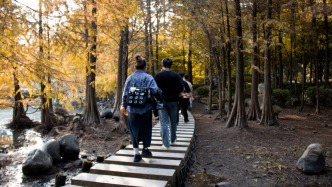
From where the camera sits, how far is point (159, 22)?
17.3 meters

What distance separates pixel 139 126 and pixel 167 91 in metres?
1.28

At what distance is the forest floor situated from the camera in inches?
223

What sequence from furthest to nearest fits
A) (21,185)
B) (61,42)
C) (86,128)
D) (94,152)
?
(86,128)
(94,152)
(21,185)
(61,42)

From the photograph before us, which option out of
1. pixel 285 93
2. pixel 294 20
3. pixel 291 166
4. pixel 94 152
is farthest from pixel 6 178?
pixel 285 93

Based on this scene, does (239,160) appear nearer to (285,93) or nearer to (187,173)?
(187,173)

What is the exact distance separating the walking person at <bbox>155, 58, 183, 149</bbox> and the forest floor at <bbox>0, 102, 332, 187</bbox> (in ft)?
4.15

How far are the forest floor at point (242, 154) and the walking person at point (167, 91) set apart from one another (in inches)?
49.8

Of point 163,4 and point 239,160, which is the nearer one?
point 239,160

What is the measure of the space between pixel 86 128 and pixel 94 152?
3458mm

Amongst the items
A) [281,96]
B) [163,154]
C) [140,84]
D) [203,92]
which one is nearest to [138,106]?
[140,84]

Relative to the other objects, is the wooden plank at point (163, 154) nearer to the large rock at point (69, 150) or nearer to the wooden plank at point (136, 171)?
the wooden plank at point (136, 171)

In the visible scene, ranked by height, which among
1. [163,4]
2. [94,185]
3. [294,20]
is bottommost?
[94,185]

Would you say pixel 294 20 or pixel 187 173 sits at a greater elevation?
pixel 294 20

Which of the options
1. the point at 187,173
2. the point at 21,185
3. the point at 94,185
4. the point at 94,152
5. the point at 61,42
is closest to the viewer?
the point at 94,185
